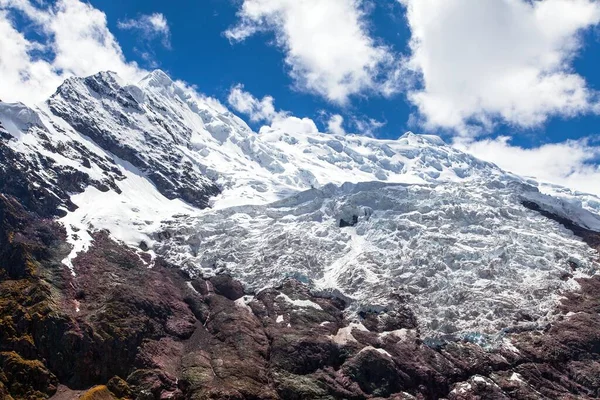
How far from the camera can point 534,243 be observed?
19225 centimetres

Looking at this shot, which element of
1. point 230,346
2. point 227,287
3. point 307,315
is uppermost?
point 227,287

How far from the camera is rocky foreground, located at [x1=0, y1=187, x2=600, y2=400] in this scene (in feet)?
448

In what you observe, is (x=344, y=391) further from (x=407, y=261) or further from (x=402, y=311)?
(x=407, y=261)

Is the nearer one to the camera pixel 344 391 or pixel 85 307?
pixel 344 391

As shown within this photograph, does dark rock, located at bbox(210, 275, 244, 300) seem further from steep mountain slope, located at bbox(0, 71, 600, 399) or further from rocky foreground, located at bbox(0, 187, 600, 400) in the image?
rocky foreground, located at bbox(0, 187, 600, 400)

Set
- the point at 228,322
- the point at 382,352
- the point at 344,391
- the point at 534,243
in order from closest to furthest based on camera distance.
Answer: the point at 344,391
the point at 382,352
the point at 228,322
the point at 534,243

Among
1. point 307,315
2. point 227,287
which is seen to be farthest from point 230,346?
point 227,287

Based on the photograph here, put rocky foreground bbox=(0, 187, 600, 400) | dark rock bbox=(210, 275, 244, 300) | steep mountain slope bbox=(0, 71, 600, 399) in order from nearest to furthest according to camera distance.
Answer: rocky foreground bbox=(0, 187, 600, 400) → steep mountain slope bbox=(0, 71, 600, 399) → dark rock bbox=(210, 275, 244, 300)

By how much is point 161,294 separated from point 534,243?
114 meters

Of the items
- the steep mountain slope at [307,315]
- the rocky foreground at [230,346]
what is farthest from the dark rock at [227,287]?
the rocky foreground at [230,346]

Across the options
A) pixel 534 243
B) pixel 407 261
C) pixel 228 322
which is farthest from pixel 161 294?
pixel 534 243

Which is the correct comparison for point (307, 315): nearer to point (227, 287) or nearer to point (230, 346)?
point (230, 346)

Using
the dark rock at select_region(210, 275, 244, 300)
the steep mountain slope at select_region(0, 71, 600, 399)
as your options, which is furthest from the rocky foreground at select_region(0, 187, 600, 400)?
the dark rock at select_region(210, 275, 244, 300)

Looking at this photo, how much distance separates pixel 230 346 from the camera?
15525cm
